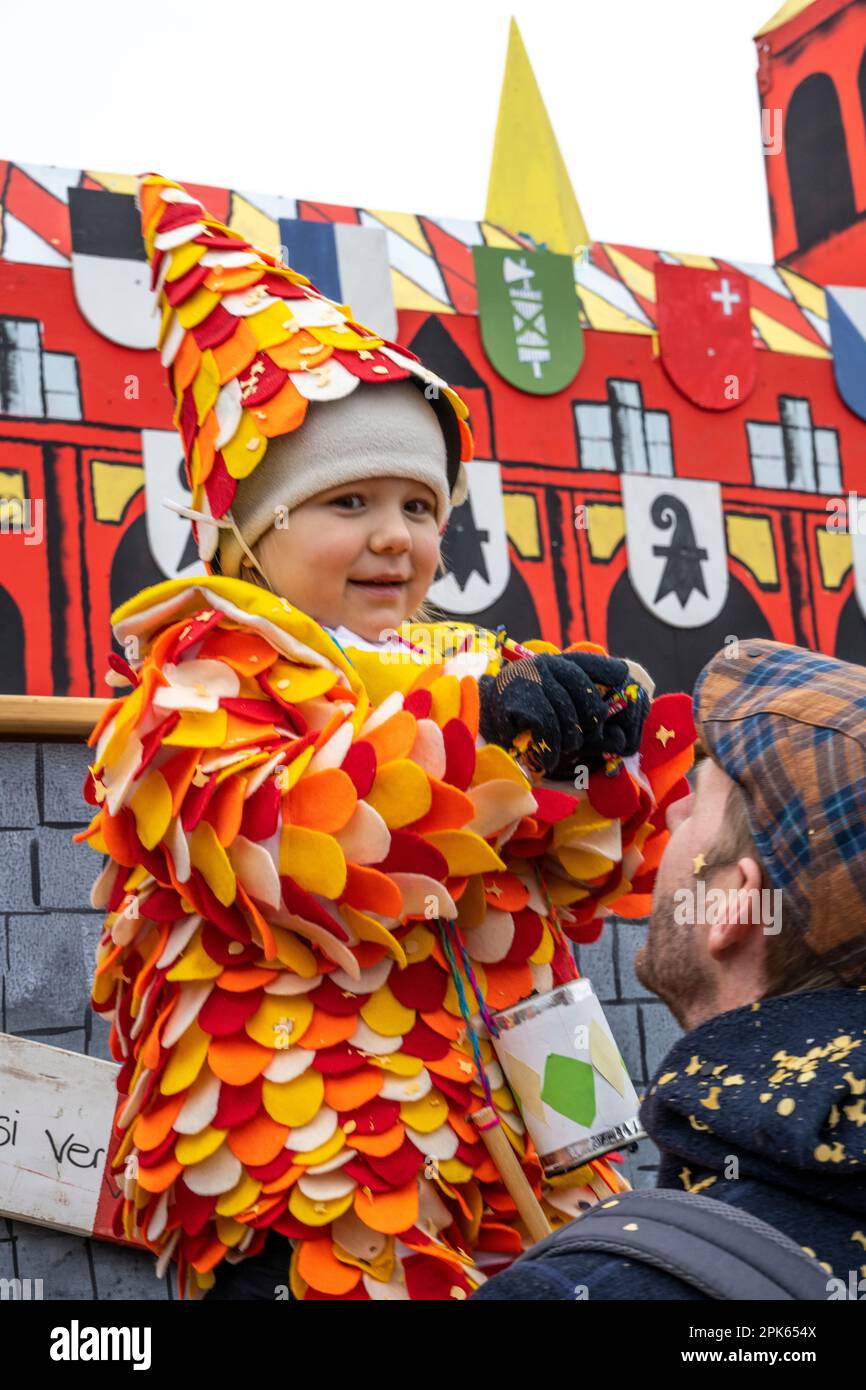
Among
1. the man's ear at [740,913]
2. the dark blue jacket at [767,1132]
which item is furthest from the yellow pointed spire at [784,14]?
the dark blue jacket at [767,1132]

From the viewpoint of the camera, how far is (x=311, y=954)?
79.0 inches

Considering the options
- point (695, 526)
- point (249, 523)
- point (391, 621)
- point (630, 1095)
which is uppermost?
point (695, 526)

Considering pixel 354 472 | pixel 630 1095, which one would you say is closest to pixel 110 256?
pixel 354 472

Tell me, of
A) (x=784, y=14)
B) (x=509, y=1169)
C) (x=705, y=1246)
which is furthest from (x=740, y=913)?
(x=784, y=14)

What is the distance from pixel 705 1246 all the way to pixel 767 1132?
0.41 feet

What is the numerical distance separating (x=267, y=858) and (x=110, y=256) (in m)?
2.22

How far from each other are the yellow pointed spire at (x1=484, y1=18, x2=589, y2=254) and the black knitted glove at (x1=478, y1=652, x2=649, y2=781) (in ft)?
11.4

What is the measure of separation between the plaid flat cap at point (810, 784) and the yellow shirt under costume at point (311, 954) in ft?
1.94

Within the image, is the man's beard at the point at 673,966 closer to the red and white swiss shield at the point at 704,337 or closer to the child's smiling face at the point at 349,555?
the child's smiling face at the point at 349,555

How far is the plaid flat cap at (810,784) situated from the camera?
1.29m

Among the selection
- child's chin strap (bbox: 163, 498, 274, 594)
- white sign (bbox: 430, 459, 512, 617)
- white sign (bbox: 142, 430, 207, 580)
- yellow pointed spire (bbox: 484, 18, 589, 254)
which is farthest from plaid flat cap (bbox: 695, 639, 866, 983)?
yellow pointed spire (bbox: 484, 18, 589, 254)

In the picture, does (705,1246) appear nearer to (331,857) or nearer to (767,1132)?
(767,1132)

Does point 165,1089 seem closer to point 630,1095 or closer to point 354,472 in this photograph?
point 630,1095

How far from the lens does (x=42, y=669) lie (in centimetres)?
350
